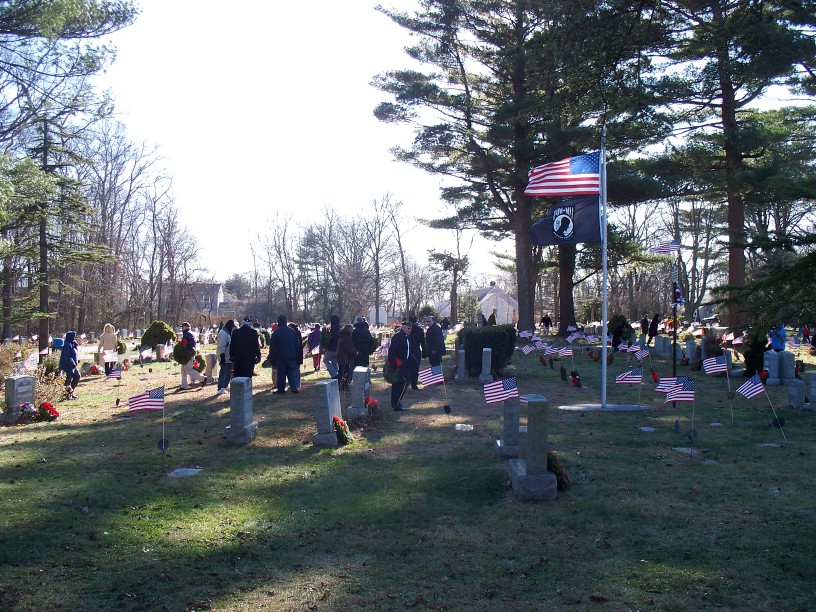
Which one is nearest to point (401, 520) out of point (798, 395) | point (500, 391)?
point (500, 391)

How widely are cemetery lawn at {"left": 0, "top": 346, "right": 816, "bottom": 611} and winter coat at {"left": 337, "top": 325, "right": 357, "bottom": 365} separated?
131 inches

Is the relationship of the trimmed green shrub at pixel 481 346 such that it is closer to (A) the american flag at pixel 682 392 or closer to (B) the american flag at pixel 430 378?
(B) the american flag at pixel 430 378

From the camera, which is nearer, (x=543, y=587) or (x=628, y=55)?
(x=543, y=587)

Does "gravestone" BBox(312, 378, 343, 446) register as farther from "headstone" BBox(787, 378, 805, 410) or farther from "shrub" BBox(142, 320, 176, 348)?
"shrub" BBox(142, 320, 176, 348)

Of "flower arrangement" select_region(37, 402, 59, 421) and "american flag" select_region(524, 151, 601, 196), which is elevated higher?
"american flag" select_region(524, 151, 601, 196)

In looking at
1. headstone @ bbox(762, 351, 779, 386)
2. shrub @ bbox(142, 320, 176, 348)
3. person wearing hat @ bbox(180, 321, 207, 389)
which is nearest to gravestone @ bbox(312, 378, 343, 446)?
person wearing hat @ bbox(180, 321, 207, 389)

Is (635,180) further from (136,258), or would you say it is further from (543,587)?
(136,258)

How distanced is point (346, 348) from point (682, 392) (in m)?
7.50

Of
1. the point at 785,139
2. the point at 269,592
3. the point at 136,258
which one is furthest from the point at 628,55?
the point at 136,258

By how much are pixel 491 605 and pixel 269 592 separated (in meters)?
1.71

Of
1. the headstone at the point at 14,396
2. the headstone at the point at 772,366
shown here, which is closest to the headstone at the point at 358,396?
the headstone at the point at 14,396

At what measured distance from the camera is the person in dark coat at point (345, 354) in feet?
51.0

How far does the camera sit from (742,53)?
7.80 meters

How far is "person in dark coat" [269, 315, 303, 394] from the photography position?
51.3 ft
